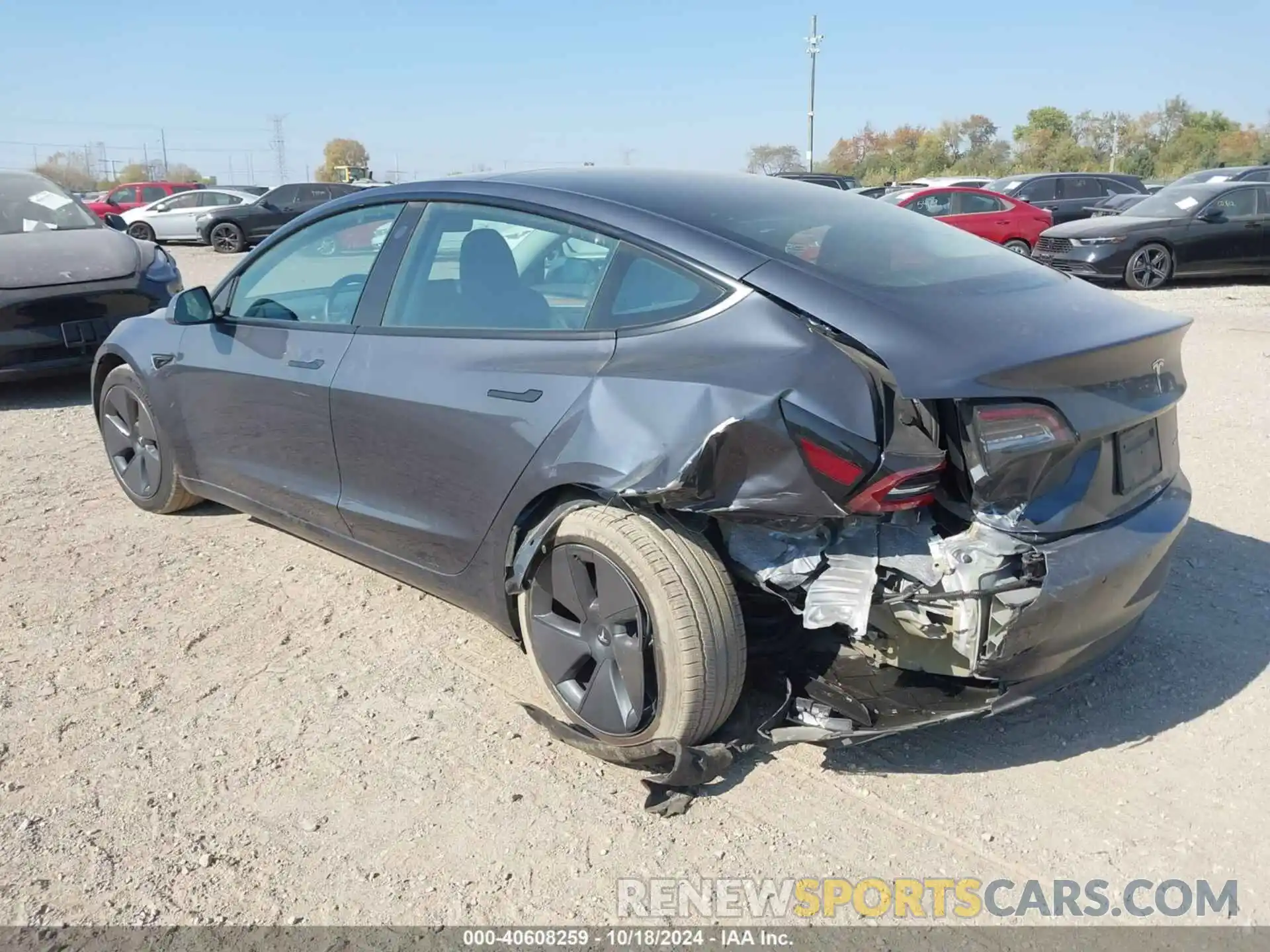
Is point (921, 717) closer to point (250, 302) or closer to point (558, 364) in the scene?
point (558, 364)

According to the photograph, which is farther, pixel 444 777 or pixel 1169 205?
pixel 1169 205

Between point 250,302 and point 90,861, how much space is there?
2.37m

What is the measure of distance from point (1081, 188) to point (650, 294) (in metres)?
19.6

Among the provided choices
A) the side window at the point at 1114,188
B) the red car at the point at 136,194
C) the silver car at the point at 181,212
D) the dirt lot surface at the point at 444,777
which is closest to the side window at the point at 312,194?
the silver car at the point at 181,212

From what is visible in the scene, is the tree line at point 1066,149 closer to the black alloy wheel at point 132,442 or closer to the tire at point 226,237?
the tire at point 226,237

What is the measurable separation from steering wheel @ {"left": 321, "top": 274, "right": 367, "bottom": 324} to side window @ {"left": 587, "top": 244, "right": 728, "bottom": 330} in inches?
46.0

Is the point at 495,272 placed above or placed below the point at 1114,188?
below

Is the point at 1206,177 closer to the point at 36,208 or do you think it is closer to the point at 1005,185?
the point at 1005,185

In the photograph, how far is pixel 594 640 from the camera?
9.58ft

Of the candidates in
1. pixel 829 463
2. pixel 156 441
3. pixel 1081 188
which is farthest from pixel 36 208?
pixel 1081 188

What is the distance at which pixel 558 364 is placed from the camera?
2938 mm

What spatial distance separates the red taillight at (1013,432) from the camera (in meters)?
2.45

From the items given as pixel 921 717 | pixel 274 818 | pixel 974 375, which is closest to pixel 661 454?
pixel 974 375

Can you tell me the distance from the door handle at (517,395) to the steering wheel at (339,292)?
0.91 metres
